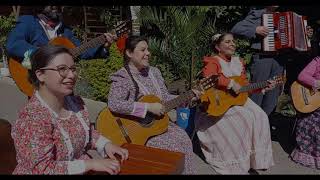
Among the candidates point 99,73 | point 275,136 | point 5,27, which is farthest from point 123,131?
point 5,27

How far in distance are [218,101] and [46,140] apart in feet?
8.16

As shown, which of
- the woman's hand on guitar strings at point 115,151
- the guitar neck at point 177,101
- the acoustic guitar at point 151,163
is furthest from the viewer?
the guitar neck at point 177,101

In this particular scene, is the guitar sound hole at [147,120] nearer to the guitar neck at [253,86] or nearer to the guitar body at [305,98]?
the guitar neck at [253,86]

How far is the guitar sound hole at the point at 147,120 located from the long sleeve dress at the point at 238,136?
937 mm

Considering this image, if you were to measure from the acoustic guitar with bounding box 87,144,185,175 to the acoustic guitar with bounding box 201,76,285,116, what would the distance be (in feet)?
6.46

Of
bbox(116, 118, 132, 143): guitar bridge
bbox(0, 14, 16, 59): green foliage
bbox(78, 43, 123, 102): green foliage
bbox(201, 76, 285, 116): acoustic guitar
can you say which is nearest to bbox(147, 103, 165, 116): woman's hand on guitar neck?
bbox(116, 118, 132, 143): guitar bridge

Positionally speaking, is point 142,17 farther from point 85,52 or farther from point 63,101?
point 63,101

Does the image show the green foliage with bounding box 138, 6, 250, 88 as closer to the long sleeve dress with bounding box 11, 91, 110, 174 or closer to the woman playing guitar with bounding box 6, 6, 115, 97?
the woman playing guitar with bounding box 6, 6, 115, 97

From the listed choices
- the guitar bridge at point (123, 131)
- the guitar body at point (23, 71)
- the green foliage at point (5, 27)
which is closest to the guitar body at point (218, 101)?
the guitar bridge at point (123, 131)

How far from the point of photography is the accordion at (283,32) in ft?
16.9

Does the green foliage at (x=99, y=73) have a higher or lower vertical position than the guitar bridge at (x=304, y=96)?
lower

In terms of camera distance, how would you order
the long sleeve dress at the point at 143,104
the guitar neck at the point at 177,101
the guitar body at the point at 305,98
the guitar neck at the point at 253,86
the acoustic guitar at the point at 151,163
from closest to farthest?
the acoustic guitar at the point at 151,163
the long sleeve dress at the point at 143,104
the guitar neck at the point at 177,101
the guitar neck at the point at 253,86
the guitar body at the point at 305,98

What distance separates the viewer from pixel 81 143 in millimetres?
2752

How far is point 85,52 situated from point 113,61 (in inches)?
133
